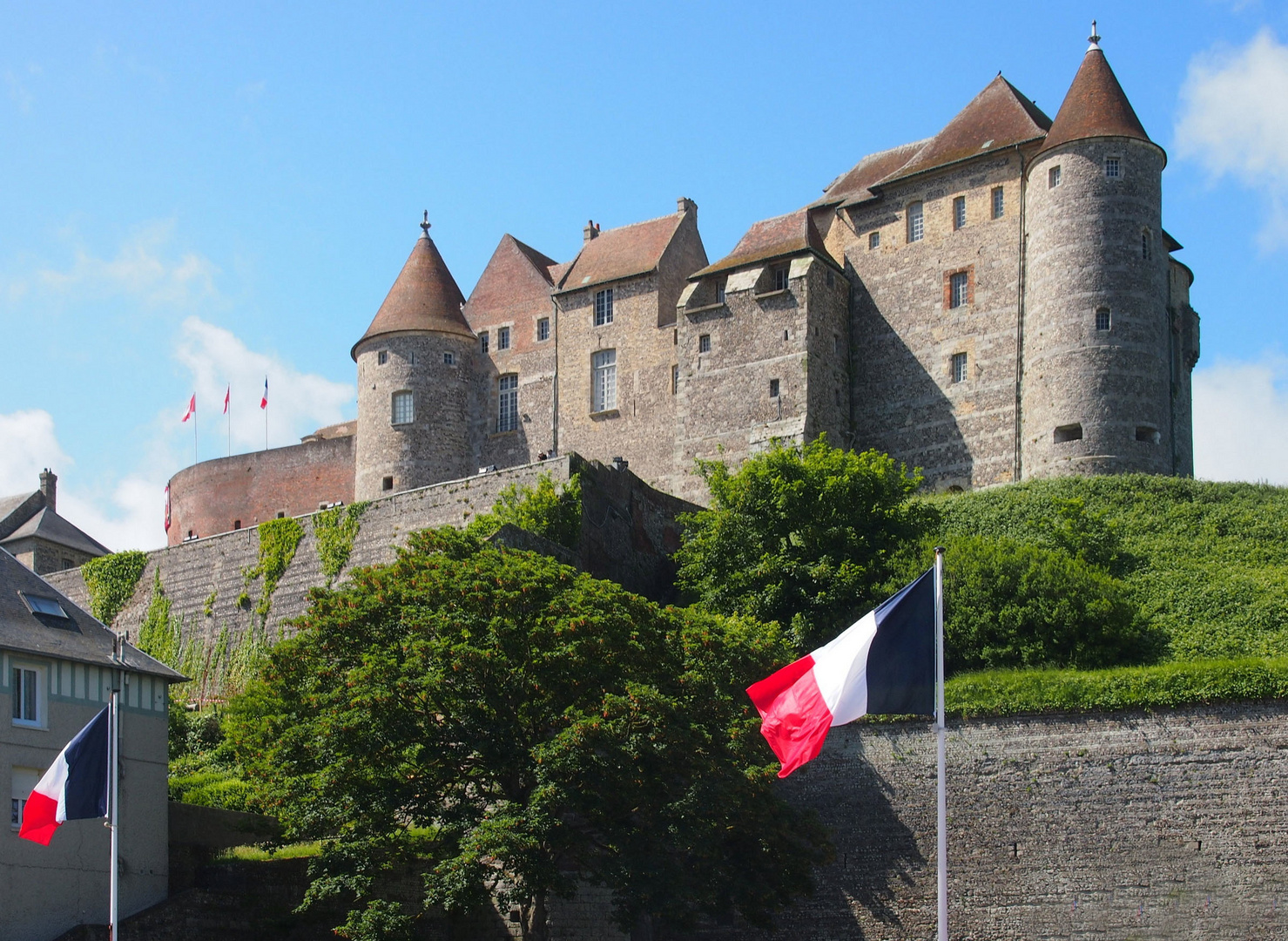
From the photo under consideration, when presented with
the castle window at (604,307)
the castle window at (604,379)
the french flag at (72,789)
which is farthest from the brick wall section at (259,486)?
the french flag at (72,789)

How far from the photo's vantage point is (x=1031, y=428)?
45438 millimetres

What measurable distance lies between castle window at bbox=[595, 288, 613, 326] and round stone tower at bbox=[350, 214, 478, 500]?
532 cm

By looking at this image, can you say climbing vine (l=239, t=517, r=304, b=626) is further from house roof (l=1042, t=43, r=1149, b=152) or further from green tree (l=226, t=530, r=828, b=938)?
house roof (l=1042, t=43, r=1149, b=152)

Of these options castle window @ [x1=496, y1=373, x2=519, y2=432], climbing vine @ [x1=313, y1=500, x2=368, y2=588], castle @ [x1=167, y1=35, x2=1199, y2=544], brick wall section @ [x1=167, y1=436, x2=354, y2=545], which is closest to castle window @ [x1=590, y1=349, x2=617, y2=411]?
castle @ [x1=167, y1=35, x2=1199, y2=544]

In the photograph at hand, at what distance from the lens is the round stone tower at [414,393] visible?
56.2m

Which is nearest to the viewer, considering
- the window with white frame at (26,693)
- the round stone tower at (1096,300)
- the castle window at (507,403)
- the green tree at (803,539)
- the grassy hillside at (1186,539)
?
the window with white frame at (26,693)

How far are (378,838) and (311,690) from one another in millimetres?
3212

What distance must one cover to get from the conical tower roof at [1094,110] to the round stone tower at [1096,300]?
36 millimetres

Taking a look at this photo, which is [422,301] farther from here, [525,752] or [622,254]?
[525,752]

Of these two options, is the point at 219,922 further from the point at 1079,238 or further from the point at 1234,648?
the point at 1079,238

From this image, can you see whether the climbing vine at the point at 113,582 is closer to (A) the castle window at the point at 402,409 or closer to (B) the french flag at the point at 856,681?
(A) the castle window at the point at 402,409

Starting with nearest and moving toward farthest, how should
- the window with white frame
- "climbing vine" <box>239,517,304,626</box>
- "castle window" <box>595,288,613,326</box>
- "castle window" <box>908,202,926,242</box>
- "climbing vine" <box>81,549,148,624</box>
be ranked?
1. the window with white frame
2. "climbing vine" <box>239,517,304,626</box>
3. "climbing vine" <box>81,549,148,624</box>
4. "castle window" <box>908,202,926,242</box>
5. "castle window" <box>595,288,613,326</box>

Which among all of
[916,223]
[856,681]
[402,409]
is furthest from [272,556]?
[856,681]

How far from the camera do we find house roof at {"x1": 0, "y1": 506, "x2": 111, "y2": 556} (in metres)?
58.2
